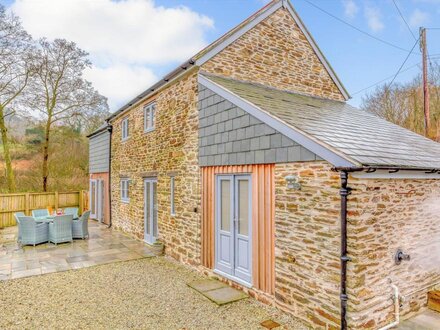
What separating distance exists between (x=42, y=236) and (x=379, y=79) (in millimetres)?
23534

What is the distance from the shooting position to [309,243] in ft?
16.3

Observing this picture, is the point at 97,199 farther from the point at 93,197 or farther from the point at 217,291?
the point at 217,291

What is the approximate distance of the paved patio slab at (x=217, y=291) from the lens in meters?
6.09

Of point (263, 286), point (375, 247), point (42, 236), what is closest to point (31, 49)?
point (42, 236)

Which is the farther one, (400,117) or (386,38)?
(400,117)

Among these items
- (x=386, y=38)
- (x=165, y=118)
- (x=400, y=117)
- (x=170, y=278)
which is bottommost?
(x=170, y=278)

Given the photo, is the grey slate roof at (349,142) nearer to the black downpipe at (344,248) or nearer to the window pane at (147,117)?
the black downpipe at (344,248)

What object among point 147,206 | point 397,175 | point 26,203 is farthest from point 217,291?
point 26,203

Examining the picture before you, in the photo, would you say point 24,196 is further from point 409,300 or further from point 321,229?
point 409,300

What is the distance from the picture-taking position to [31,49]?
17.4 metres

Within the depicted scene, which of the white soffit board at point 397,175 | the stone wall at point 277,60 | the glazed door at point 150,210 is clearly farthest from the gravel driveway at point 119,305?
the stone wall at point 277,60

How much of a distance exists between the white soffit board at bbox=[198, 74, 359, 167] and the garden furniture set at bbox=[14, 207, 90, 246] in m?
7.91

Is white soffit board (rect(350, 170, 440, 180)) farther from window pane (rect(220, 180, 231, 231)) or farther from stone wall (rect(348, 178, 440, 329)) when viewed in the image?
window pane (rect(220, 180, 231, 231))

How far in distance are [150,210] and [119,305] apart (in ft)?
17.2
